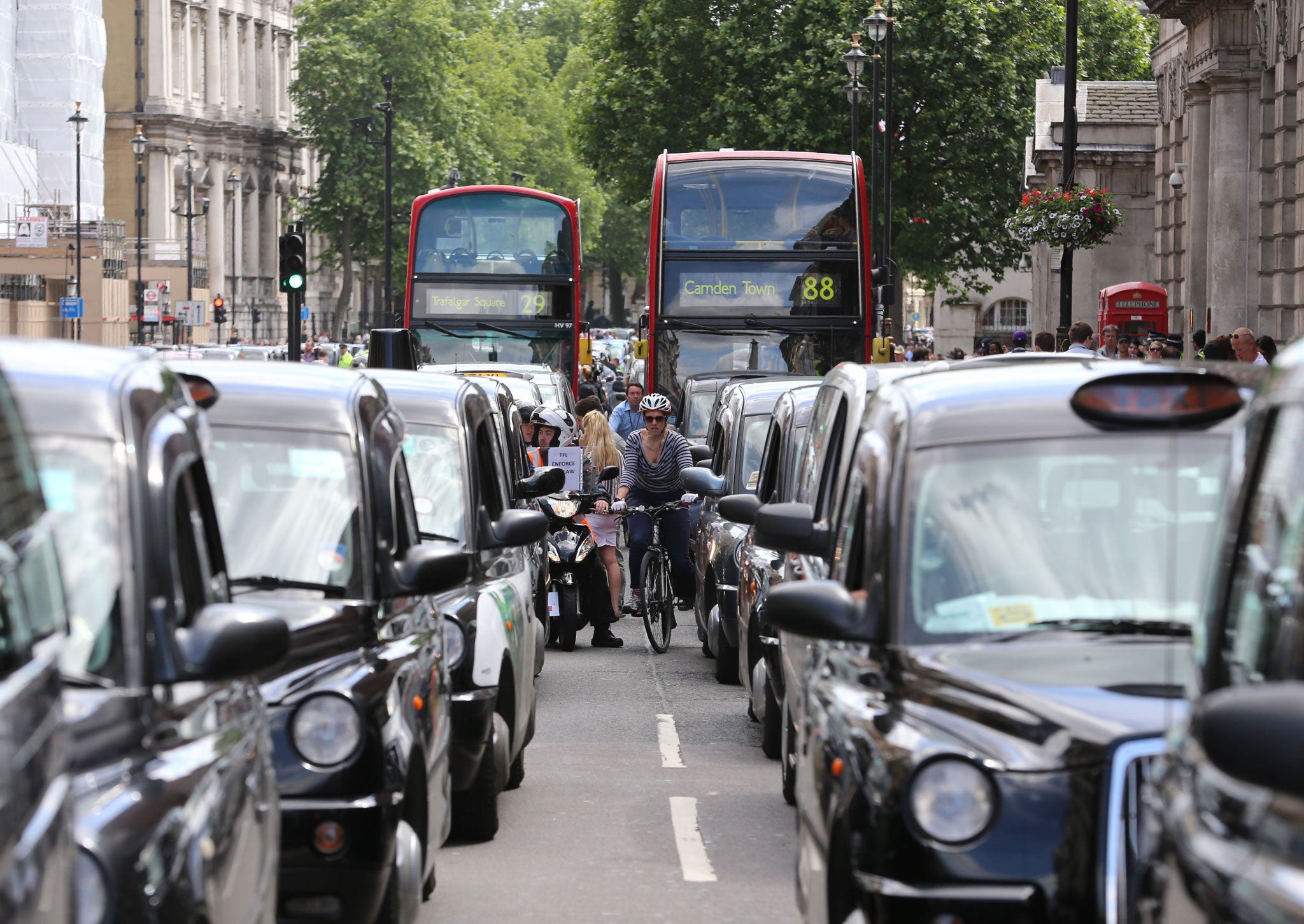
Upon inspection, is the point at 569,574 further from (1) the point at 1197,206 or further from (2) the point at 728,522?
(1) the point at 1197,206

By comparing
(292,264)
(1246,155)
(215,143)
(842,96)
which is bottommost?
(292,264)

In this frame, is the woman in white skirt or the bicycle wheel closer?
the bicycle wheel

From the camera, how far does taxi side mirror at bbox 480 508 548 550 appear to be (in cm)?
872

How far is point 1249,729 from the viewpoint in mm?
2523

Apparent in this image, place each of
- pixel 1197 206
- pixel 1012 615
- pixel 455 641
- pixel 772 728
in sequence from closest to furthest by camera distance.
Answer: pixel 1012 615, pixel 455 641, pixel 772 728, pixel 1197 206

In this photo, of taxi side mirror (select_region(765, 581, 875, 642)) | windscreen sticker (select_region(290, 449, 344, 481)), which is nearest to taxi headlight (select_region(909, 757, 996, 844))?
taxi side mirror (select_region(765, 581, 875, 642))

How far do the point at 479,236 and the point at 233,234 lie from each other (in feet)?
278

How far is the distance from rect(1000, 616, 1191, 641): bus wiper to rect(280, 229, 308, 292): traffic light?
19.5 meters

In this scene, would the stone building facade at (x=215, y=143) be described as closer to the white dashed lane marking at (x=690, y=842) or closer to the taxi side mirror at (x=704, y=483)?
the taxi side mirror at (x=704, y=483)

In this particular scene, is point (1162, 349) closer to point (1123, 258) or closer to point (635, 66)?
point (1123, 258)

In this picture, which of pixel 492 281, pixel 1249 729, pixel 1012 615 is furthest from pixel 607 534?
pixel 492 281

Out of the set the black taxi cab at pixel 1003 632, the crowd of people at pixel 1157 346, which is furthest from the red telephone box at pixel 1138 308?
the black taxi cab at pixel 1003 632

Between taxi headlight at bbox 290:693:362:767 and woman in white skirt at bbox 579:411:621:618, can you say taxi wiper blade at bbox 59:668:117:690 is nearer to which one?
taxi headlight at bbox 290:693:362:767

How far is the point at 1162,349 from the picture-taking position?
72.7ft
